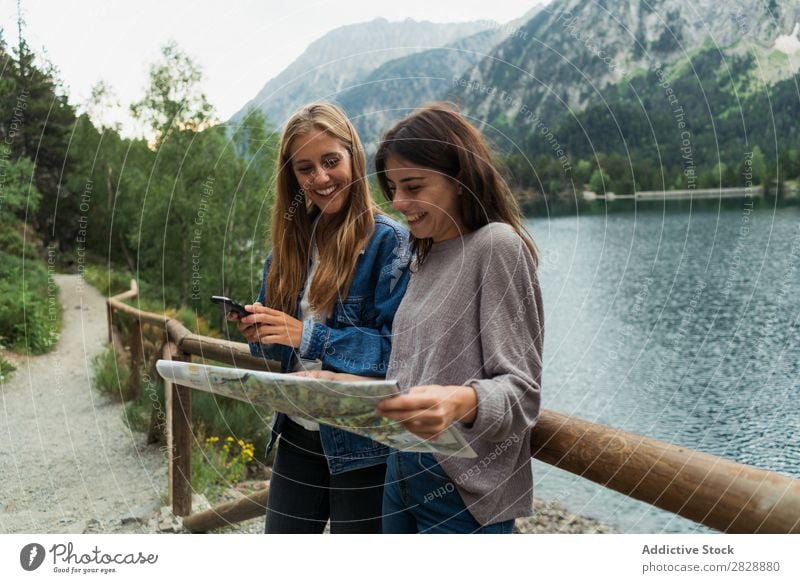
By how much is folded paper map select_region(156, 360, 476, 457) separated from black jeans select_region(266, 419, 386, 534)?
317 mm

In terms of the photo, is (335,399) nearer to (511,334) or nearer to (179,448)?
(511,334)

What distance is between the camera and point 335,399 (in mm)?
905

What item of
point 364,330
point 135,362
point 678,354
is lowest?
point 678,354

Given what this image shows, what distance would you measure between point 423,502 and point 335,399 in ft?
0.91

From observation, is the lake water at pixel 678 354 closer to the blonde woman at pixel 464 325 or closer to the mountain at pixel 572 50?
the mountain at pixel 572 50

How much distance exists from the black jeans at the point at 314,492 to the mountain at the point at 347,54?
0.72m

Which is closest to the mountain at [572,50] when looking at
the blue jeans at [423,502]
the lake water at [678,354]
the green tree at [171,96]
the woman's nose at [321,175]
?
the woman's nose at [321,175]

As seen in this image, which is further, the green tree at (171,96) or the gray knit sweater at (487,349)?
the green tree at (171,96)

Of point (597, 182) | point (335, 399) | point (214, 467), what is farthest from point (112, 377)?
point (335, 399)

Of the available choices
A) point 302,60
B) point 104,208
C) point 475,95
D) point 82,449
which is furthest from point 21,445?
point 104,208

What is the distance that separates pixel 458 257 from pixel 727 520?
0.52 metres

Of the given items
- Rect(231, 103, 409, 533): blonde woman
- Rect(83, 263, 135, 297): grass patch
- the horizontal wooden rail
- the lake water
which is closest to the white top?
Rect(231, 103, 409, 533): blonde woman

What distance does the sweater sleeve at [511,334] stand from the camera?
896 mm

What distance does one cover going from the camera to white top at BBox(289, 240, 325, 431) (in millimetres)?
1304
